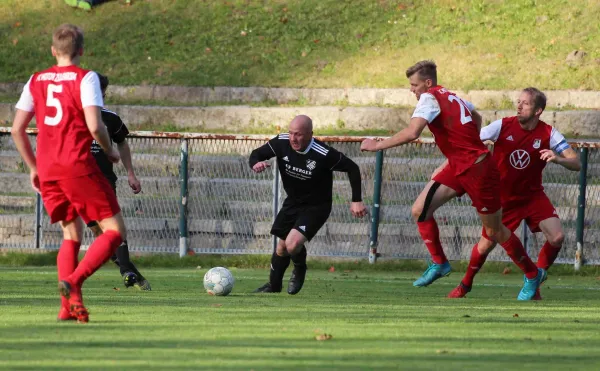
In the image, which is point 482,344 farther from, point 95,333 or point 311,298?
point 311,298

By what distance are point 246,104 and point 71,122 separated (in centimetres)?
1319

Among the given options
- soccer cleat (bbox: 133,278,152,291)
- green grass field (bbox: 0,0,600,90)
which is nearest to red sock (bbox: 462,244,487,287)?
soccer cleat (bbox: 133,278,152,291)

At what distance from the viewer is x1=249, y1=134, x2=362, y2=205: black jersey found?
11.0 meters

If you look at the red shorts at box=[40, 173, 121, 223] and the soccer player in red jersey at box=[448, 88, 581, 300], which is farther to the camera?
the soccer player in red jersey at box=[448, 88, 581, 300]

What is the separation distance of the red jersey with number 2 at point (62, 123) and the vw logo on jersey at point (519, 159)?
4.97 m

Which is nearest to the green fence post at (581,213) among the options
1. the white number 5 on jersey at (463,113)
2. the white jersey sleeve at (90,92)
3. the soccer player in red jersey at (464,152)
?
the soccer player in red jersey at (464,152)

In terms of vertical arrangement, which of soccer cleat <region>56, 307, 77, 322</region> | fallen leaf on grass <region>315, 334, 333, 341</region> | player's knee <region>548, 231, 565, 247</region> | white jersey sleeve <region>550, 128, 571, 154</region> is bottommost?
soccer cleat <region>56, 307, 77, 322</region>

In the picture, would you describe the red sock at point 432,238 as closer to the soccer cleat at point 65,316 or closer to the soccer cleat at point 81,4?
the soccer cleat at point 65,316

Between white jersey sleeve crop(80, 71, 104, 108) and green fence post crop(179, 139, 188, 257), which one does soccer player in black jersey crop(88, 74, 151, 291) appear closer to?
white jersey sleeve crop(80, 71, 104, 108)

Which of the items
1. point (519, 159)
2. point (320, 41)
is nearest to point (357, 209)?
point (519, 159)

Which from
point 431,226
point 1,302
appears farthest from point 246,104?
point 1,302

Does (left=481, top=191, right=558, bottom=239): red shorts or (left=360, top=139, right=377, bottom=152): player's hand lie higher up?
(left=360, top=139, right=377, bottom=152): player's hand

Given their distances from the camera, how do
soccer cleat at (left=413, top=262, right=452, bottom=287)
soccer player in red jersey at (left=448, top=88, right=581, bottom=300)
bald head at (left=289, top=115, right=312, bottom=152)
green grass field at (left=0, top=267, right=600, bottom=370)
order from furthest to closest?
1. soccer cleat at (left=413, top=262, right=452, bottom=287)
2. soccer player in red jersey at (left=448, top=88, right=581, bottom=300)
3. bald head at (left=289, top=115, right=312, bottom=152)
4. green grass field at (left=0, top=267, right=600, bottom=370)

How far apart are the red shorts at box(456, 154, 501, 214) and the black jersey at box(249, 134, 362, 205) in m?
1.06
